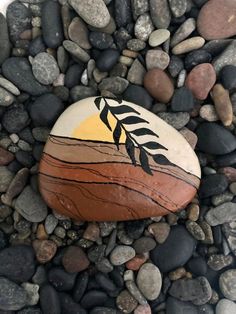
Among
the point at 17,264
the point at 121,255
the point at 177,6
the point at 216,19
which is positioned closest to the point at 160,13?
the point at 177,6

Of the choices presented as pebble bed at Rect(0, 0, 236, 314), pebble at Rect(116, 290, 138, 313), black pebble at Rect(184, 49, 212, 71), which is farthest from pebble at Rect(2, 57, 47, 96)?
pebble at Rect(116, 290, 138, 313)

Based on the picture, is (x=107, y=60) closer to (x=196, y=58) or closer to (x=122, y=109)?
(x=122, y=109)

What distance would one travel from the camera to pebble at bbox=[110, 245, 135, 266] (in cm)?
132

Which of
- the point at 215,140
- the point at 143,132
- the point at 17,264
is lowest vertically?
the point at 17,264

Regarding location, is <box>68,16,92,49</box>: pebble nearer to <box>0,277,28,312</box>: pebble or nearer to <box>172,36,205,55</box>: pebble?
<box>172,36,205,55</box>: pebble

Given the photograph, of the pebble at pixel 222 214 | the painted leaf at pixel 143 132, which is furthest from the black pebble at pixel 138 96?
the pebble at pixel 222 214

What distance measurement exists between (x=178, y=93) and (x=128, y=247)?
49 centimetres

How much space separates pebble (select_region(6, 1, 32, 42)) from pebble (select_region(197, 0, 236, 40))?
0.55 metres

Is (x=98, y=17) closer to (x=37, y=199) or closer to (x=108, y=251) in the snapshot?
(x=37, y=199)

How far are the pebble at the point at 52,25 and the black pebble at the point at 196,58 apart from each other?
0.40 m

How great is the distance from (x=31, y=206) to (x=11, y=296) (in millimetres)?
262

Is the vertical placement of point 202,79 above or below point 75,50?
→ below

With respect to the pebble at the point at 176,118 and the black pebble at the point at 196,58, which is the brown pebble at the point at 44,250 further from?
the black pebble at the point at 196,58

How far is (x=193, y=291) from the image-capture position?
131 cm
